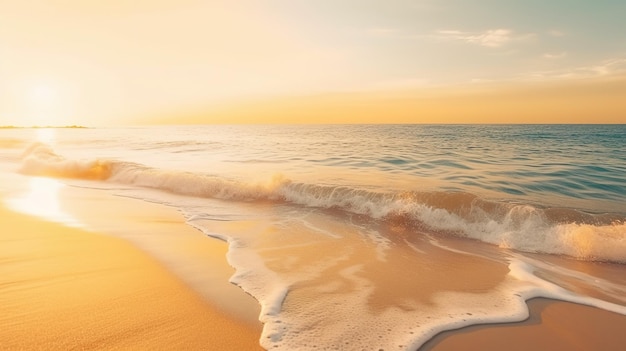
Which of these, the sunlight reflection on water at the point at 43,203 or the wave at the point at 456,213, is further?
the sunlight reflection on water at the point at 43,203

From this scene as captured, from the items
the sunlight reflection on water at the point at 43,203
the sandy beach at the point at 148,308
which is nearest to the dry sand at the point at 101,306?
the sandy beach at the point at 148,308

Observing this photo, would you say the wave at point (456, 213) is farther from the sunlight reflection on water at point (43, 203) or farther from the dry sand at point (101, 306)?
the dry sand at point (101, 306)

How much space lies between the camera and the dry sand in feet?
10.7

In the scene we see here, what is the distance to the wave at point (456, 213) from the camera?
22.7 feet

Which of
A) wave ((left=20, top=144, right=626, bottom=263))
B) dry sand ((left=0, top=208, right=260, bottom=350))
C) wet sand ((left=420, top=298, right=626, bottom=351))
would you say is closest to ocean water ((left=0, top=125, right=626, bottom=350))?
wave ((left=20, top=144, right=626, bottom=263))

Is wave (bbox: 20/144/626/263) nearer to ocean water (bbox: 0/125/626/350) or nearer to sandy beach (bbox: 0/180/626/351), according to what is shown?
ocean water (bbox: 0/125/626/350)

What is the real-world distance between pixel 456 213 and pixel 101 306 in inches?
299

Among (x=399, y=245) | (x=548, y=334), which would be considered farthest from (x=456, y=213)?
(x=548, y=334)

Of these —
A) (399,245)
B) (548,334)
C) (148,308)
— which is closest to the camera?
(548,334)

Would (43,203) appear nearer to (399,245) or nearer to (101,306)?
(101,306)

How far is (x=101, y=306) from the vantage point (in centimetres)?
387

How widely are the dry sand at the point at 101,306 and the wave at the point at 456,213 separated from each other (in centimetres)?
574

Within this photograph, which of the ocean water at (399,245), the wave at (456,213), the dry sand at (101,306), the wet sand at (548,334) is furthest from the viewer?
the wave at (456,213)

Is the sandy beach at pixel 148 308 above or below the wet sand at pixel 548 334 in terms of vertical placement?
above
